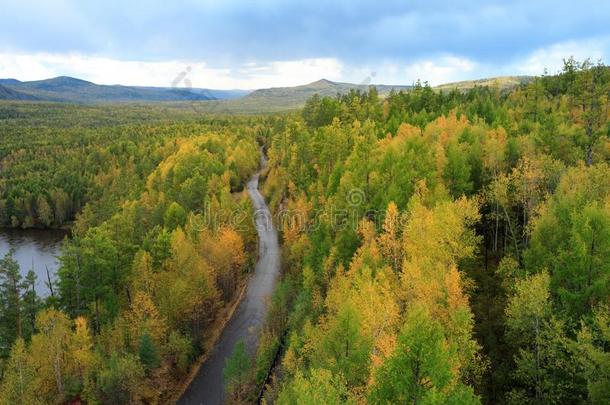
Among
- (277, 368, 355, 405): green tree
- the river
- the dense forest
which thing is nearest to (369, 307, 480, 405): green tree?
the dense forest

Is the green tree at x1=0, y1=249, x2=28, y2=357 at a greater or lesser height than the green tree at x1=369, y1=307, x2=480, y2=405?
lesser

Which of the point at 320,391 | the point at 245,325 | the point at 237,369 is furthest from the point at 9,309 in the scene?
the point at 320,391

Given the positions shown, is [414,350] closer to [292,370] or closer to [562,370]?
[562,370]

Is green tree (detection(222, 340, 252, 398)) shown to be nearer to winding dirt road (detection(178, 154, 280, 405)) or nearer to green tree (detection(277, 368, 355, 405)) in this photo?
winding dirt road (detection(178, 154, 280, 405))

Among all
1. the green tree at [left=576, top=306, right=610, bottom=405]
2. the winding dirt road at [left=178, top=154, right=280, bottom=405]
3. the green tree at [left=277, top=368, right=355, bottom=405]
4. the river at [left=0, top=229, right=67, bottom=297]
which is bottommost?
the river at [left=0, top=229, right=67, bottom=297]

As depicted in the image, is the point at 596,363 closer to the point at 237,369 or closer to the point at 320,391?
the point at 320,391

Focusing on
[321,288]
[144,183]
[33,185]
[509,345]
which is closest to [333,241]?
[321,288]
